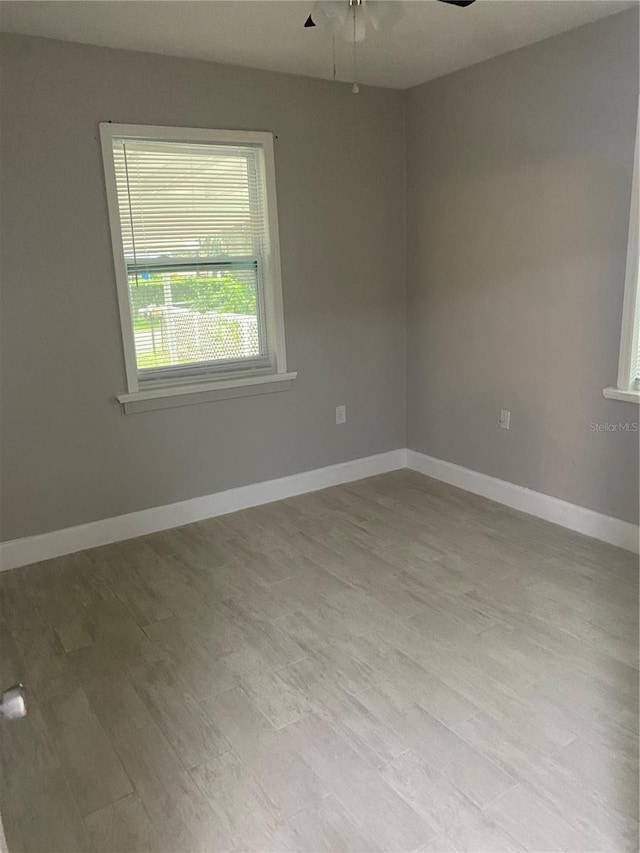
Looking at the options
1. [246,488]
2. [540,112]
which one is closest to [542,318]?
[540,112]

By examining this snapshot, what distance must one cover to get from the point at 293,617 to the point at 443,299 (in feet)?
7.23

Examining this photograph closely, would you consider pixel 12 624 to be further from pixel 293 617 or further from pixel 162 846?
pixel 162 846

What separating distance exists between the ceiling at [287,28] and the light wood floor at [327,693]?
7.75ft

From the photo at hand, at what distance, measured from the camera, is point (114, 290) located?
10.3 ft

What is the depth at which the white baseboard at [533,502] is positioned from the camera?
3117 millimetres

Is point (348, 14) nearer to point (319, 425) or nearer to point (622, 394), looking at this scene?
point (622, 394)

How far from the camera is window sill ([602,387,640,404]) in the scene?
293 cm

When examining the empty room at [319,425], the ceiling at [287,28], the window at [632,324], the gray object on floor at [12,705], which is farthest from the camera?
the window at [632,324]

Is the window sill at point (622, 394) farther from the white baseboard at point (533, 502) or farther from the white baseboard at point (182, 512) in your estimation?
the white baseboard at point (182, 512)

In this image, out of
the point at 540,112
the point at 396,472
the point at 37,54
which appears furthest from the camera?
the point at 396,472

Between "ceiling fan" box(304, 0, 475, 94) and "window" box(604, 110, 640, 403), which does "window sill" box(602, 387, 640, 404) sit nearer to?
"window" box(604, 110, 640, 403)

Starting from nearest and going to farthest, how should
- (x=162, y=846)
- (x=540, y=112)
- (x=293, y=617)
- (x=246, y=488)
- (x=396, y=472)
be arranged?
(x=162, y=846), (x=293, y=617), (x=540, y=112), (x=246, y=488), (x=396, y=472)

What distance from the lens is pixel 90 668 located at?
234 centimetres

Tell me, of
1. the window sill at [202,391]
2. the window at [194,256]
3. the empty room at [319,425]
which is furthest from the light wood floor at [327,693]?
the window at [194,256]
